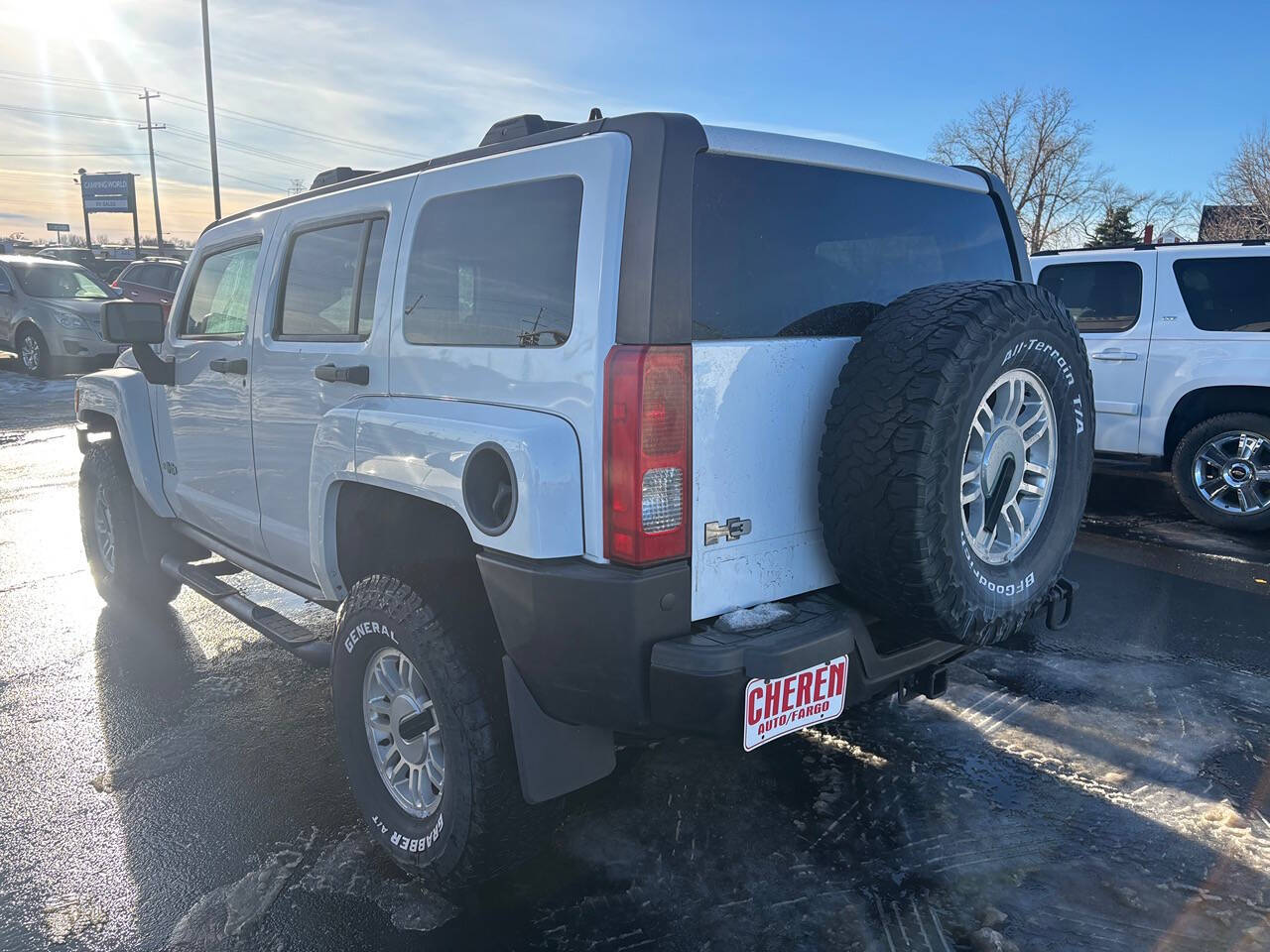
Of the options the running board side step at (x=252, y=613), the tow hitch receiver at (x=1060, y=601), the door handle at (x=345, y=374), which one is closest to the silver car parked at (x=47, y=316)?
the running board side step at (x=252, y=613)

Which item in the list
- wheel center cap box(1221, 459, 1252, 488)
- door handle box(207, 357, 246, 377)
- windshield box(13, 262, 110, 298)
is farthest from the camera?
windshield box(13, 262, 110, 298)

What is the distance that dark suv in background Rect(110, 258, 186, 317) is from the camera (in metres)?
16.8

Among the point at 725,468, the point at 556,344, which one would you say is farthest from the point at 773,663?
the point at 556,344

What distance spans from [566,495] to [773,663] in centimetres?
62

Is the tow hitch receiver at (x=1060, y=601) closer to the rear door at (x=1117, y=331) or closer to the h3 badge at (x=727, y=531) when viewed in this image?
the h3 badge at (x=727, y=531)

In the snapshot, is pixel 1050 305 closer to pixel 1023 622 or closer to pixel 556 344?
pixel 1023 622

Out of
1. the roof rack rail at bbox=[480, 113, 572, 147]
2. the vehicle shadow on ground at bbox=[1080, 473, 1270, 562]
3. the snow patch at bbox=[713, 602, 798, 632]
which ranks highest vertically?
the roof rack rail at bbox=[480, 113, 572, 147]

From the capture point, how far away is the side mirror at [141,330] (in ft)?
12.9

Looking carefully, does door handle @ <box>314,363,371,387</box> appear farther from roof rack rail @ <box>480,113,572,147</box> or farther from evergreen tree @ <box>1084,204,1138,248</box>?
evergreen tree @ <box>1084,204,1138,248</box>

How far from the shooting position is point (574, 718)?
2223 millimetres

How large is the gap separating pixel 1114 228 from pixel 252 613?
1884 inches

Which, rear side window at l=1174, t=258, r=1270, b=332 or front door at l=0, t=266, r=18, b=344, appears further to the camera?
front door at l=0, t=266, r=18, b=344

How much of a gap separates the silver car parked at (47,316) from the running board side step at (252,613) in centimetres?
1199

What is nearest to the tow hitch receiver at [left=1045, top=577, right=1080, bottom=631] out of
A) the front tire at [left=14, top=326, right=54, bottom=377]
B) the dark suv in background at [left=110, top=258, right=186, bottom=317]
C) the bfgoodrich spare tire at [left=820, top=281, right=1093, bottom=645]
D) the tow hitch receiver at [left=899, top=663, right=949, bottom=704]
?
the bfgoodrich spare tire at [left=820, top=281, right=1093, bottom=645]
